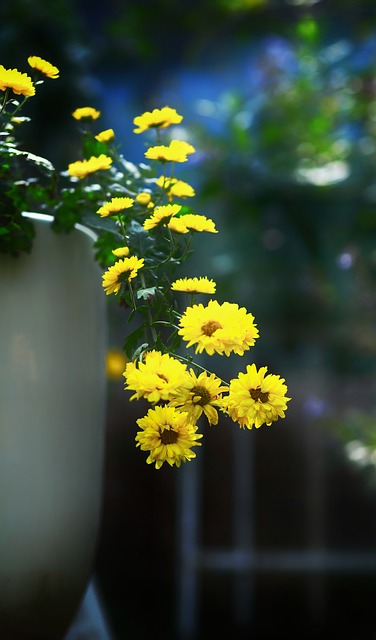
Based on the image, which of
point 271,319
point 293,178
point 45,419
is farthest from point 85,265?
point 271,319

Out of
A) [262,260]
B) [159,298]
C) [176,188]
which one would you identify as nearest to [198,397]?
[159,298]

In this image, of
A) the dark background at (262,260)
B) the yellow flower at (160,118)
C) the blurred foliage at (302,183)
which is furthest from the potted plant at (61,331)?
the blurred foliage at (302,183)

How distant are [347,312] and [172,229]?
84.5 inches

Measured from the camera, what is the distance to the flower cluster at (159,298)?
0.49 m

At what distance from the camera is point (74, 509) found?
0.75 metres

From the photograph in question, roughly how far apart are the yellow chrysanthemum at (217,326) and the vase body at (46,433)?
0.27 m

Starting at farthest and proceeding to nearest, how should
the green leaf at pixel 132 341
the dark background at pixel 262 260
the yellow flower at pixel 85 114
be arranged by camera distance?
the dark background at pixel 262 260 → the yellow flower at pixel 85 114 → the green leaf at pixel 132 341

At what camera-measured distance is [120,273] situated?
20.7 inches

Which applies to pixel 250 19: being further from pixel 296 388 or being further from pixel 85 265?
pixel 85 265

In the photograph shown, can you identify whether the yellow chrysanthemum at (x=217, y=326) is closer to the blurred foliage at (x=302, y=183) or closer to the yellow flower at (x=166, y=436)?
the yellow flower at (x=166, y=436)

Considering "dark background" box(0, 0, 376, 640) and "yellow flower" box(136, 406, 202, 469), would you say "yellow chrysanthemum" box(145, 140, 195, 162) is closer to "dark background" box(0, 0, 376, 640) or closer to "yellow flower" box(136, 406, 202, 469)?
"yellow flower" box(136, 406, 202, 469)

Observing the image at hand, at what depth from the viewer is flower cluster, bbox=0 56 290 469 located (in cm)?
49

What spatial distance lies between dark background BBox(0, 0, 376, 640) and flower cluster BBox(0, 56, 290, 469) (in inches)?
38.4

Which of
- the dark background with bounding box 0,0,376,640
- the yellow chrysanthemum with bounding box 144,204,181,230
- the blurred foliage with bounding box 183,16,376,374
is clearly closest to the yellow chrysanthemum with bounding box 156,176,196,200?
the yellow chrysanthemum with bounding box 144,204,181,230
